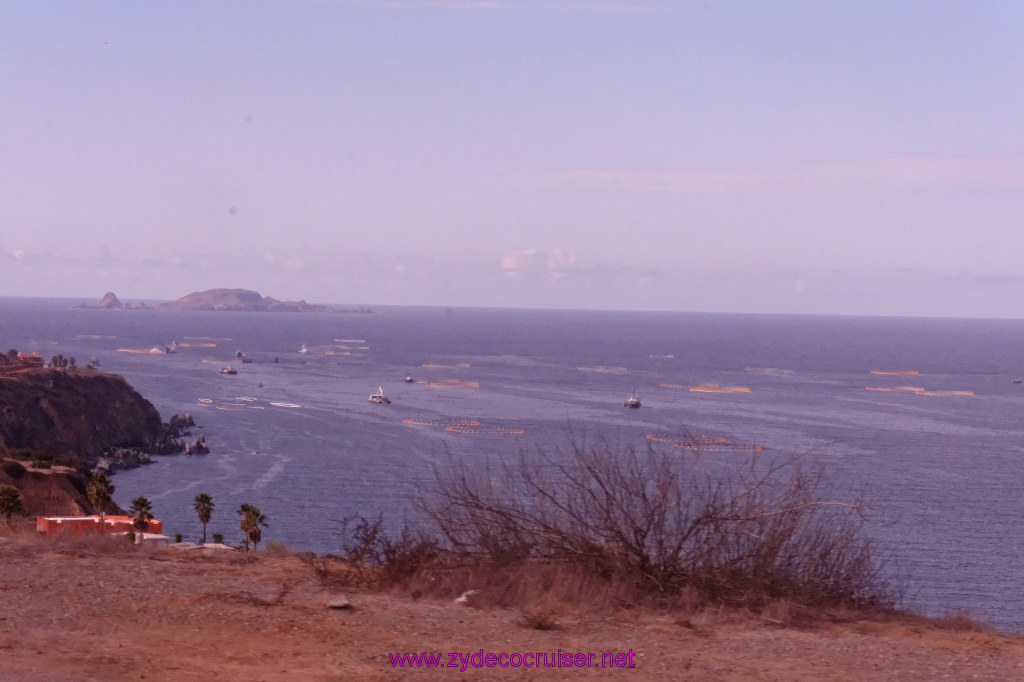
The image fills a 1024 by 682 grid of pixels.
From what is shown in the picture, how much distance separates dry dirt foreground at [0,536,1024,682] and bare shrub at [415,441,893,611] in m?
0.48

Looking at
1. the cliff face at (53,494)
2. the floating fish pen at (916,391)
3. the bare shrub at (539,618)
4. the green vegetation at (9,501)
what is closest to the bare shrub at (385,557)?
the bare shrub at (539,618)

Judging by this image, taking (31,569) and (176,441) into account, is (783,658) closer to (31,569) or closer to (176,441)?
(31,569)

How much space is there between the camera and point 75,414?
58.5 meters

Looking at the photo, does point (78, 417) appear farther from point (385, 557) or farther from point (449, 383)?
point (385, 557)

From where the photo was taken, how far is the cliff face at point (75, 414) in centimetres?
5369

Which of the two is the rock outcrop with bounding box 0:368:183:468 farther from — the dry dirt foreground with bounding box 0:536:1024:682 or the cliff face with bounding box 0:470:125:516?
the dry dirt foreground with bounding box 0:536:1024:682

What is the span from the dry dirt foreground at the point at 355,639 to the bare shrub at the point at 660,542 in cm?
48

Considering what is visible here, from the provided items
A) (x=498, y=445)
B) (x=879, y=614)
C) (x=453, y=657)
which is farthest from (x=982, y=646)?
(x=498, y=445)

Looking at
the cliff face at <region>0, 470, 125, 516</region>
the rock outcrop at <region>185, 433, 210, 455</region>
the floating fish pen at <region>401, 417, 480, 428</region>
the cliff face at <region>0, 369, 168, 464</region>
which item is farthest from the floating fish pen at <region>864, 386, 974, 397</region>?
the cliff face at <region>0, 470, 125, 516</region>

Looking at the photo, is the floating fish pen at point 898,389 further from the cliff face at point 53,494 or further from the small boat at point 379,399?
the cliff face at point 53,494

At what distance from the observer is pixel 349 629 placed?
21.0 feet

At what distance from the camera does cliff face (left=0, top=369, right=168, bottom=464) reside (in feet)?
176

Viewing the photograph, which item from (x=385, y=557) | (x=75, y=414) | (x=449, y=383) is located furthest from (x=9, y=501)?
(x=449, y=383)

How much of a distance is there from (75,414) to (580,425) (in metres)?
29.9
